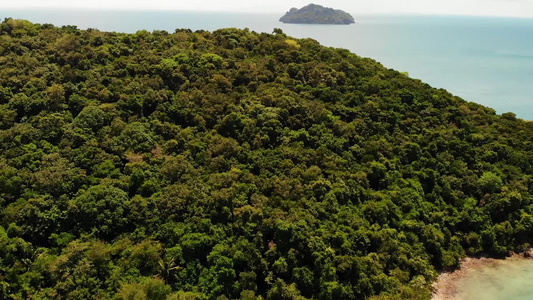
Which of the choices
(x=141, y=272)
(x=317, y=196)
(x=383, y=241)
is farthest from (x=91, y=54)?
(x=383, y=241)

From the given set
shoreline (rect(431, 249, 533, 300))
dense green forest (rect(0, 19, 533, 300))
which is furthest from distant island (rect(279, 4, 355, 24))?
shoreline (rect(431, 249, 533, 300))

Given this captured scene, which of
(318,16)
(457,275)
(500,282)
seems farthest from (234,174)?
(318,16)

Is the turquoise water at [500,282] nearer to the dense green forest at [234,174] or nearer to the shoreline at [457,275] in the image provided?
the shoreline at [457,275]

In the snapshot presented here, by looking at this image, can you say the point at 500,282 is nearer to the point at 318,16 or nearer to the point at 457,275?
the point at 457,275

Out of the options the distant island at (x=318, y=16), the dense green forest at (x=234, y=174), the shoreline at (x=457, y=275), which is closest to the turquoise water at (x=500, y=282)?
the shoreline at (x=457, y=275)

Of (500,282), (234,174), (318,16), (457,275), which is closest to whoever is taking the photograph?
(500,282)

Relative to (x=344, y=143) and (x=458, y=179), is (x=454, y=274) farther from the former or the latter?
(x=344, y=143)

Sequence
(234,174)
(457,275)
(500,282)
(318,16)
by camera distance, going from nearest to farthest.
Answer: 1. (500,282)
2. (457,275)
3. (234,174)
4. (318,16)
